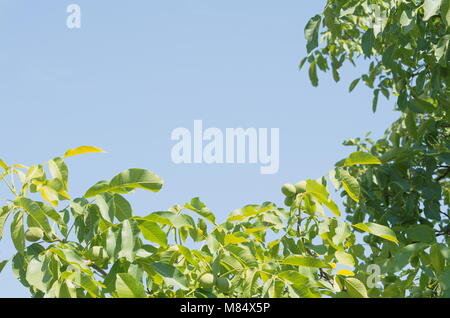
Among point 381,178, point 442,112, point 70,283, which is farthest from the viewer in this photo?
point 442,112

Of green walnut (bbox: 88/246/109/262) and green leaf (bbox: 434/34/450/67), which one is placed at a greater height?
green leaf (bbox: 434/34/450/67)

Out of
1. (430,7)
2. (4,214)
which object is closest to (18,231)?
(4,214)

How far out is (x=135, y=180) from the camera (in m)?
1.89

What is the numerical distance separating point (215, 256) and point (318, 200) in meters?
0.45

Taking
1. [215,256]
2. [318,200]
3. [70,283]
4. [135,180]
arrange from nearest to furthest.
Result: 1. [70,283]
2. [135,180]
3. [215,256]
4. [318,200]

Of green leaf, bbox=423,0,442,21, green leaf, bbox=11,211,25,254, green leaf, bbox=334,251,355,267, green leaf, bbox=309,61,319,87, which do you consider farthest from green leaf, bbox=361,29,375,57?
green leaf, bbox=11,211,25,254

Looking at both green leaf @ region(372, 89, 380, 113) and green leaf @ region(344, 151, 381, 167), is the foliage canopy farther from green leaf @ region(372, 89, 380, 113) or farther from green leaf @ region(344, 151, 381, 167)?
green leaf @ region(372, 89, 380, 113)

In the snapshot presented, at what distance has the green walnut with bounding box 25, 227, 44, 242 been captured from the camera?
1.93 meters

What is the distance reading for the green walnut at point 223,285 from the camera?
6.40ft

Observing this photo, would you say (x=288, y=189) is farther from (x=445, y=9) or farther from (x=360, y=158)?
(x=445, y=9)

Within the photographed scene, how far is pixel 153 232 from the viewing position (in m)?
1.94

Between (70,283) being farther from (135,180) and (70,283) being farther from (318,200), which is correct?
(318,200)

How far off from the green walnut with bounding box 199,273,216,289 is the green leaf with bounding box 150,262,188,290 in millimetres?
75

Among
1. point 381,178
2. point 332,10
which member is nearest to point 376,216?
point 381,178
